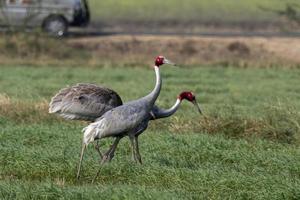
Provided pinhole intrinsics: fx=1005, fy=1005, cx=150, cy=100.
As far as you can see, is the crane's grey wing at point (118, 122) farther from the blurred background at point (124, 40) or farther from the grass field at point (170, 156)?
the blurred background at point (124, 40)

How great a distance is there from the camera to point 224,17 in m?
51.6

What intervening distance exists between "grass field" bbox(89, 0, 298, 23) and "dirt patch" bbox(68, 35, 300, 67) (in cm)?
1035

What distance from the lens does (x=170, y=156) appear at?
537 inches

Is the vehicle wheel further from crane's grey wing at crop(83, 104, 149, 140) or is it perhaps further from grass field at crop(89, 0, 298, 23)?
crane's grey wing at crop(83, 104, 149, 140)

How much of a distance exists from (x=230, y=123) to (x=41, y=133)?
10.2 feet

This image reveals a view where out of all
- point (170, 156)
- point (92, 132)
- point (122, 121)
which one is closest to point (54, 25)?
point (170, 156)

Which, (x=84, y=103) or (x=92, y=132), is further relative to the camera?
(x=84, y=103)

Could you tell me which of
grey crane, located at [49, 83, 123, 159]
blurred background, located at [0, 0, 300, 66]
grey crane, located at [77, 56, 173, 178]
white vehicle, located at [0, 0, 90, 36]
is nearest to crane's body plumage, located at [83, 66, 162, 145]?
grey crane, located at [77, 56, 173, 178]

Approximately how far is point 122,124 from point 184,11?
141 ft

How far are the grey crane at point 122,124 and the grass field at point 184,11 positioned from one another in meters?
35.3

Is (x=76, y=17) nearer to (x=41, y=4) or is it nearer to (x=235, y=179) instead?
(x=41, y=4)

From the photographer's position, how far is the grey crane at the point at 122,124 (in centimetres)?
1241

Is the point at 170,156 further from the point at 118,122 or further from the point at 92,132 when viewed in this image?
the point at 92,132

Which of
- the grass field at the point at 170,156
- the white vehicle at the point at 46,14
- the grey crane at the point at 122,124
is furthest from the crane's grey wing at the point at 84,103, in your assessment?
the white vehicle at the point at 46,14
